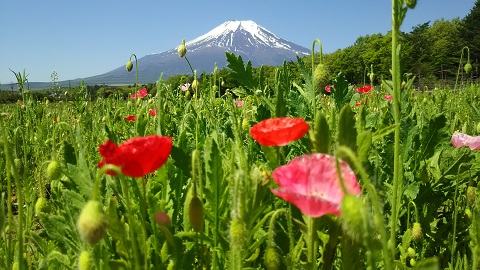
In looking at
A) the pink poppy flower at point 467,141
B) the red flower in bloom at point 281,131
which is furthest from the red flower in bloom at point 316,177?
the pink poppy flower at point 467,141

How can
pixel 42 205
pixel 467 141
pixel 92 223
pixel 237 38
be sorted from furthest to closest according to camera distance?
pixel 237 38 → pixel 467 141 → pixel 42 205 → pixel 92 223

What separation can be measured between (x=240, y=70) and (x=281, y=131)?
84 centimetres

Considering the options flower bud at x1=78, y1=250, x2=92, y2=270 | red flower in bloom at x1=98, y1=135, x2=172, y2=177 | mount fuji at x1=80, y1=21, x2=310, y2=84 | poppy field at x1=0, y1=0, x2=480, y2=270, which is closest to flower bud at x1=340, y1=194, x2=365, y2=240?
poppy field at x1=0, y1=0, x2=480, y2=270

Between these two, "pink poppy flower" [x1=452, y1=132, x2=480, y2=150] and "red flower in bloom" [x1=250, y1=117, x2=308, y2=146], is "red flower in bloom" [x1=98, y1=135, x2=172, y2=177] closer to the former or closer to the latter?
"red flower in bloom" [x1=250, y1=117, x2=308, y2=146]

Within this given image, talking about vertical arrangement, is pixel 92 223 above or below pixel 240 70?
below

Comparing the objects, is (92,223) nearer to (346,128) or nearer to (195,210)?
(195,210)

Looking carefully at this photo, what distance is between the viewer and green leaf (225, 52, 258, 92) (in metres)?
1.68

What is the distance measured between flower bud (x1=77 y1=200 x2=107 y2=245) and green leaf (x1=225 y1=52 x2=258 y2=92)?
1037mm

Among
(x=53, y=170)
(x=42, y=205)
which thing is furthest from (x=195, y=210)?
(x=42, y=205)

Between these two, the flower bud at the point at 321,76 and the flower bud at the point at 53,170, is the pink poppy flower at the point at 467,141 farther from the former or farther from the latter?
the flower bud at the point at 53,170

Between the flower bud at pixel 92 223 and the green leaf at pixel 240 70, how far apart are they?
104 centimetres

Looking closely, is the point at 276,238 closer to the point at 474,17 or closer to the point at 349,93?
the point at 349,93

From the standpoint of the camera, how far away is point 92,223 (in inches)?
28.0

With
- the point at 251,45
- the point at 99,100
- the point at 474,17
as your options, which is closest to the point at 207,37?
the point at 251,45
